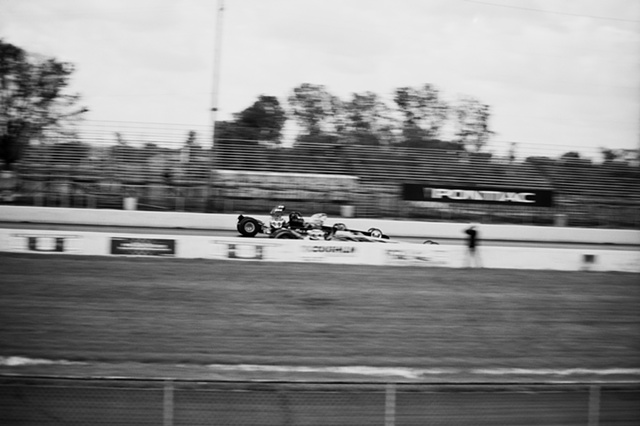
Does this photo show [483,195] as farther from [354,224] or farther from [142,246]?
[142,246]

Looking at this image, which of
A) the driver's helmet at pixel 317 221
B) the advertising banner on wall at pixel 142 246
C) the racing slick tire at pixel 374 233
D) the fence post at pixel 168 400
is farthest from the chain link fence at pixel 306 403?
the racing slick tire at pixel 374 233

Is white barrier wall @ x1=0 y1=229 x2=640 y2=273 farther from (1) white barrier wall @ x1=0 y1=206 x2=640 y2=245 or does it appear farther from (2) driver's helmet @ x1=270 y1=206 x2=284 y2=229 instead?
(1) white barrier wall @ x1=0 y1=206 x2=640 y2=245

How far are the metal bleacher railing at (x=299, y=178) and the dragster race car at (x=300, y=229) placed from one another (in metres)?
7.48

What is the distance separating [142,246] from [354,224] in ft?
38.5

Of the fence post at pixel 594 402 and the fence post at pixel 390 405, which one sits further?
the fence post at pixel 594 402

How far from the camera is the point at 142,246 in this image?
1548cm

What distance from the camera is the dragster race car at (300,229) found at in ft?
60.2

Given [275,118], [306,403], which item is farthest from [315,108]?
[306,403]

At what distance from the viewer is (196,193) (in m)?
26.9

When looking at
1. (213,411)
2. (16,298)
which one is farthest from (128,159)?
(213,411)

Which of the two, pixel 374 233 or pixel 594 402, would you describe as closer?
pixel 594 402

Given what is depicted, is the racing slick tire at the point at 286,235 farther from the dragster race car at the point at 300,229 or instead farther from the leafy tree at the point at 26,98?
the leafy tree at the point at 26,98

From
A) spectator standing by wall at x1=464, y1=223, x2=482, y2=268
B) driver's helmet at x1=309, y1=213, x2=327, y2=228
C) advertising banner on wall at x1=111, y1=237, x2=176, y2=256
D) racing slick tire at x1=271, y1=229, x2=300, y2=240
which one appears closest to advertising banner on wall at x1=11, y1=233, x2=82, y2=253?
advertising banner on wall at x1=111, y1=237, x2=176, y2=256

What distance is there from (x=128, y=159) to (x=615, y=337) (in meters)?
21.9
